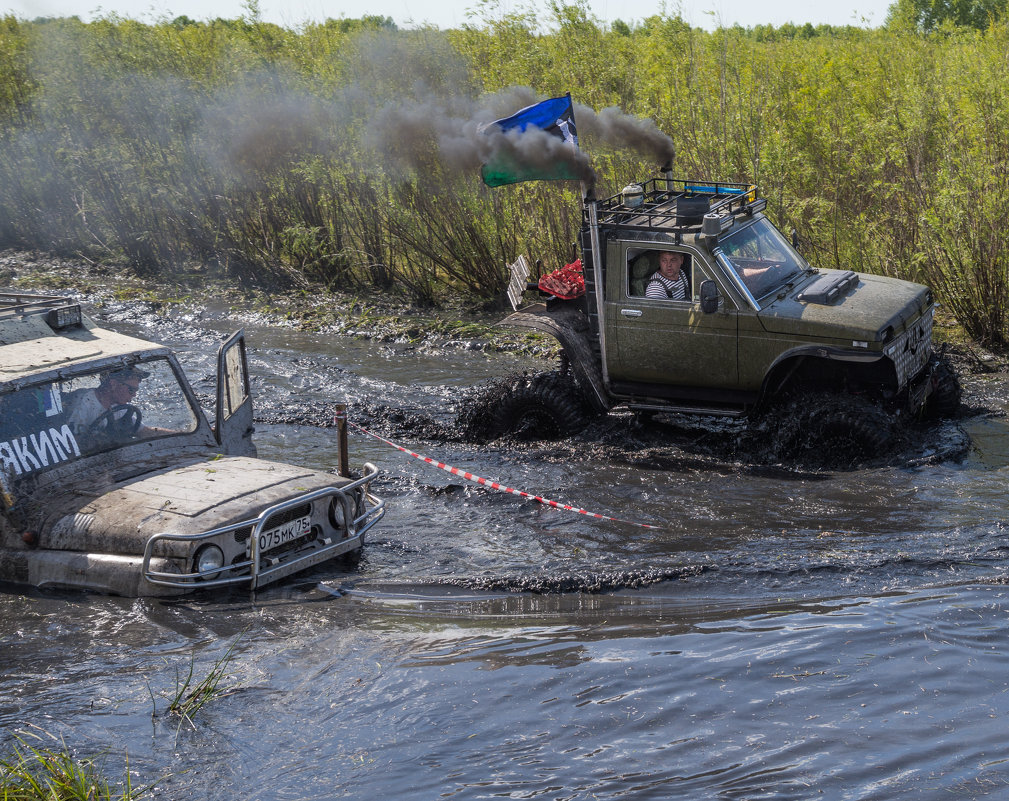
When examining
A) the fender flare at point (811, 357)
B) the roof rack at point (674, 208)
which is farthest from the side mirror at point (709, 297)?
the fender flare at point (811, 357)

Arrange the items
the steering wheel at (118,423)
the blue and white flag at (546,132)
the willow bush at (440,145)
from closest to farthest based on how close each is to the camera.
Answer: the steering wheel at (118,423) < the blue and white flag at (546,132) < the willow bush at (440,145)

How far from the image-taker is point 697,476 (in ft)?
27.0

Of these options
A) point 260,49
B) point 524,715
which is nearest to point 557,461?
point 524,715

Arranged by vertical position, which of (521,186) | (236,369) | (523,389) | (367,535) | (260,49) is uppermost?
(260,49)

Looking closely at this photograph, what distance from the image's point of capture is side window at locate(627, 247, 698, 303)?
840cm

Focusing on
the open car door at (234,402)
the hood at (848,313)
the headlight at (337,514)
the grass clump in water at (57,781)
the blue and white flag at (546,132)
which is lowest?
the grass clump in water at (57,781)

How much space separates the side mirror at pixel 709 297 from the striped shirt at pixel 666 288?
275 mm

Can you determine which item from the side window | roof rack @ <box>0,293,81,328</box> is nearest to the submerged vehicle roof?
roof rack @ <box>0,293,81,328</box>

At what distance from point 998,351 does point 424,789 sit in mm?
9249

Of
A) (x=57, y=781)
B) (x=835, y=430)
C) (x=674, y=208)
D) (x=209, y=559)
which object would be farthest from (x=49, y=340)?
(x=835, y=430)

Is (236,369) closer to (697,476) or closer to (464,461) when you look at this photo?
(464,461)

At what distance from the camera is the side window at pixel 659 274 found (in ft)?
27.6

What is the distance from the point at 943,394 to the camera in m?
8.81

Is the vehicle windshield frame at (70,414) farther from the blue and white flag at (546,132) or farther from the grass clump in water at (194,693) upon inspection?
the blue and white flag at (546,132)
